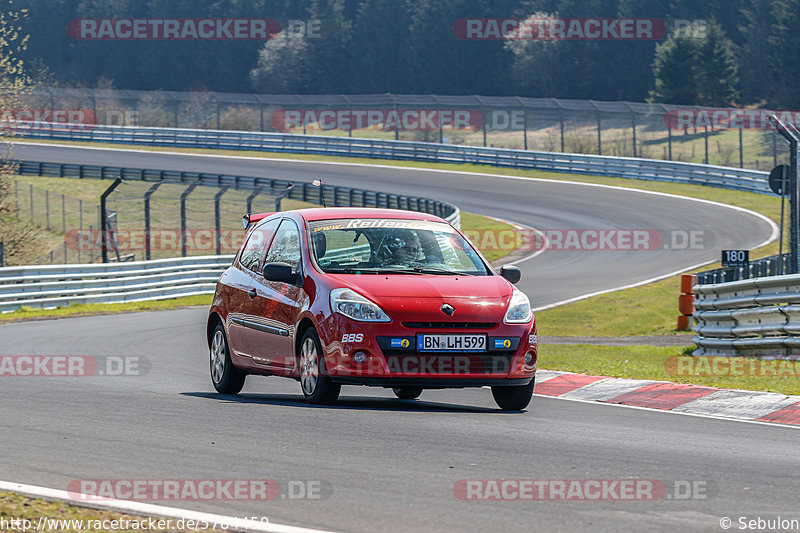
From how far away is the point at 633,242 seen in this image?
118ft

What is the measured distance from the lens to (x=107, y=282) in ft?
88.8

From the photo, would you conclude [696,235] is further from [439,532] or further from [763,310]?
[439,532]

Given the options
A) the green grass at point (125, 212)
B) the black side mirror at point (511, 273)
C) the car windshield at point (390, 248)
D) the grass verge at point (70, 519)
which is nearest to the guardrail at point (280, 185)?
the green grass at point (125, 212)

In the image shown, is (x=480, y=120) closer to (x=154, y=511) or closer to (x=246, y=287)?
(x=246, y=287)

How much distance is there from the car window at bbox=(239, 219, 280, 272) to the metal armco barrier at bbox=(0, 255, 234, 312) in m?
14.5

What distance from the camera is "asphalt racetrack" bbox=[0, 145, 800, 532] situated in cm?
560

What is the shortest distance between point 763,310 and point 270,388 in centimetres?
647

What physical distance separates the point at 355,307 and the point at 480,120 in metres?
73.8

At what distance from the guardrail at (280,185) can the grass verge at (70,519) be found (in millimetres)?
Result: 26316

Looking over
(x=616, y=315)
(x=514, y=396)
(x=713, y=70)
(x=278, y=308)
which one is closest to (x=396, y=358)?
(x=514, y=396)

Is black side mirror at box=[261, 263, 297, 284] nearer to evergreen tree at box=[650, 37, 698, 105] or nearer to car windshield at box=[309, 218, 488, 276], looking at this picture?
car windshield at box=[309, 218, 488, 276]

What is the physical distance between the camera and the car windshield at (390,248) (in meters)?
9.59

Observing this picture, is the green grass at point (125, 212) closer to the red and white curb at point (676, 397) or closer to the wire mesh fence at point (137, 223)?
the wire mesh fence at point (137, 223)

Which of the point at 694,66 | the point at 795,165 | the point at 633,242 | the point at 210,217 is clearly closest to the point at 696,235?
the point at 633,242
